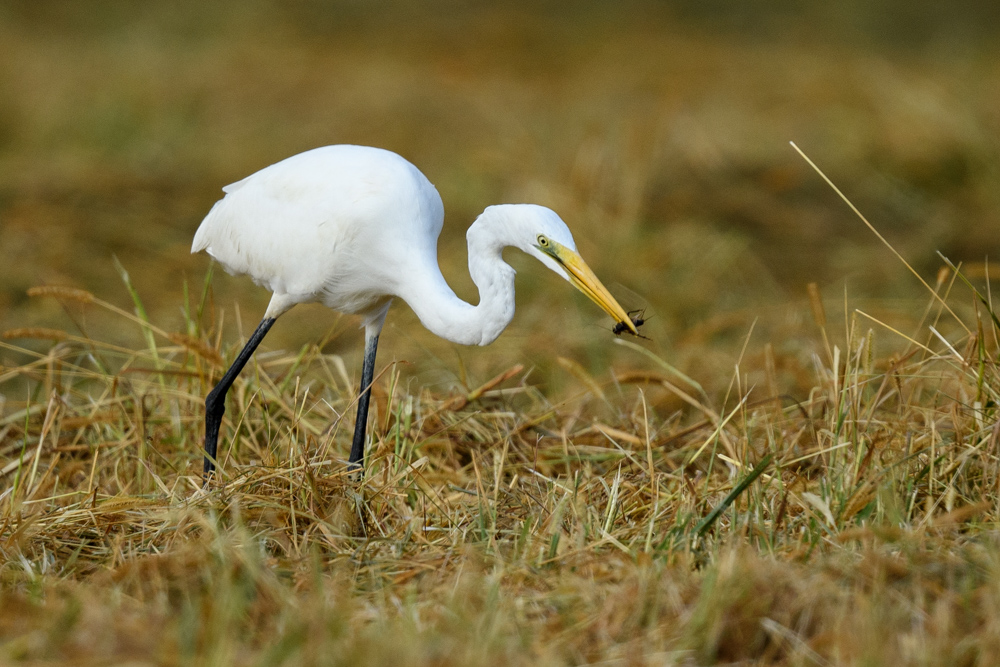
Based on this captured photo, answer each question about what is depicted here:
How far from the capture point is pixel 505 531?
2.11 metres

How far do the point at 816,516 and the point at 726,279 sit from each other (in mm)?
3151

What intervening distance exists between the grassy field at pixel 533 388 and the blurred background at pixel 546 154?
0.11 feet

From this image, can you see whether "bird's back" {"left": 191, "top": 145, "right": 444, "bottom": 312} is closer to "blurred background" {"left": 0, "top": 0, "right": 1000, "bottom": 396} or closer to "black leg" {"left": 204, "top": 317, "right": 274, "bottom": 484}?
"black leg" {"left": 204, "top": 317, "right": 274, "bottom": 484}

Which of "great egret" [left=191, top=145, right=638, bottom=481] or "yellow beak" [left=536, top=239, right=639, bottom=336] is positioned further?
"great egret" [left=191, top=145, right=638, bottom=481]

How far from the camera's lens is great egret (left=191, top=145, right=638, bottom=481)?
218 cm

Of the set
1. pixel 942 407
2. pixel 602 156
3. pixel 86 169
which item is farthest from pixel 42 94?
pixel 942 407

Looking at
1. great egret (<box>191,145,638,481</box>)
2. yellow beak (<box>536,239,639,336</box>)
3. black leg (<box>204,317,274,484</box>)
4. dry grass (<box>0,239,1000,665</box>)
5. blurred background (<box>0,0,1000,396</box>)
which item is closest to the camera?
dry grass (<box>0,239,1000,665</box>)

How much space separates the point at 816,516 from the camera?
6.70 feet

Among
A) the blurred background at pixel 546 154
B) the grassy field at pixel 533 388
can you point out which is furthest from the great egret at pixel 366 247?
the blurred background at pixel 546 154

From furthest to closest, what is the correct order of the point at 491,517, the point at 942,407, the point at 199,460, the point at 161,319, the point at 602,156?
the point at 602,156 < the point at 161,319 < the point at 199,460 < the point at 942,407 < the point at 491,517

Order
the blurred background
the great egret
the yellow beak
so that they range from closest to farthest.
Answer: the yellow beak
the great egret
the blurred background

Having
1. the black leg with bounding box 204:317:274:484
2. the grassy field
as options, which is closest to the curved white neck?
the grassy field

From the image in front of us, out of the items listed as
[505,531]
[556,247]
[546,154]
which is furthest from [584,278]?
[546,154]

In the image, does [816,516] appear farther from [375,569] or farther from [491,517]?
[375,569]
